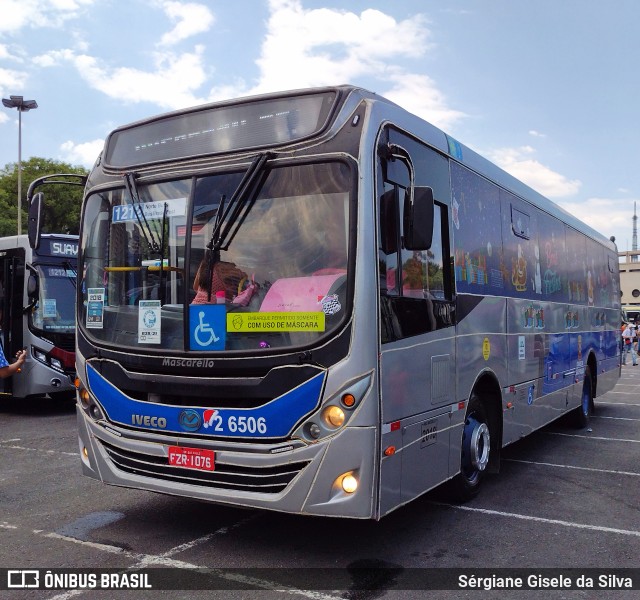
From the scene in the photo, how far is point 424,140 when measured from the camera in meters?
5.62

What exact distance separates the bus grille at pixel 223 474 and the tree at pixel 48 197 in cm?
3700

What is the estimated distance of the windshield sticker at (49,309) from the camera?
12391 millimetres

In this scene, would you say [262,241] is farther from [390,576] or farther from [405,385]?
[390,576]

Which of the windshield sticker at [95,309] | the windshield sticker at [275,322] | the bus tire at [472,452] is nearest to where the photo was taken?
the windshield sticker at [275,322]

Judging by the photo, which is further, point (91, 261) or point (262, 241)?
point (91, 261)

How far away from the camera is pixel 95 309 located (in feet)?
18.0

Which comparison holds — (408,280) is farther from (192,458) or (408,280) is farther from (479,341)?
(192,458)

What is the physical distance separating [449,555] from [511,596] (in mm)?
→ 738

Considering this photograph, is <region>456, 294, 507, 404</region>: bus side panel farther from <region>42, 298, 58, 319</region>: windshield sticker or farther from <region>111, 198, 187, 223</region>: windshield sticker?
<region>42, 298, 58, 319</region>: windshield sticker

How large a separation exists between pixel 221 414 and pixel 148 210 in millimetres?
1630

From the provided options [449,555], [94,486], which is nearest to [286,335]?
[449,555]

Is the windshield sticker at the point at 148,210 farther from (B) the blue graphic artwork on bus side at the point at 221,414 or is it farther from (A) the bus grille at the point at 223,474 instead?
(A) the bus grille at the point at 223,474

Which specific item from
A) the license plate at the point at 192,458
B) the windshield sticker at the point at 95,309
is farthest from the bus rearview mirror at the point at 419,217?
the windshield sticker at the point at 95,309

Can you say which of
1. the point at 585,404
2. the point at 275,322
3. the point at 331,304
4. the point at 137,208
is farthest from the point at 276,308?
the point at 585,404
